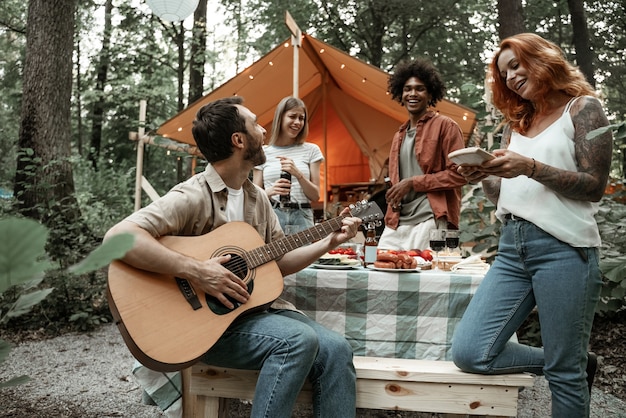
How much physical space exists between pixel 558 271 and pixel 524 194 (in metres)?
0.26

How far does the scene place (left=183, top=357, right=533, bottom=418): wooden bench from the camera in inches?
71.3

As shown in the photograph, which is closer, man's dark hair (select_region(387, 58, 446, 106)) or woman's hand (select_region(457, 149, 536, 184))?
woman's hand (select_region(457, 149, 536, 184))

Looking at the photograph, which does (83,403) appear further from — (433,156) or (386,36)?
(386,36)

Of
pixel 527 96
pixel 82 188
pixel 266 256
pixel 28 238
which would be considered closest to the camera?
pixel 28 238

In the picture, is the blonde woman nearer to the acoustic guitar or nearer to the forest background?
the acoustic guitar

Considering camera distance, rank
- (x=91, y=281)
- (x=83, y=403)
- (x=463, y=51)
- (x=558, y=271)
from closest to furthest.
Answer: (x=558, y=271), (x=83, y=403), (x=91, y=281), (x=463, y=51)

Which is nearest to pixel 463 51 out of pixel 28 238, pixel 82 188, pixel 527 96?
pixel 82 188

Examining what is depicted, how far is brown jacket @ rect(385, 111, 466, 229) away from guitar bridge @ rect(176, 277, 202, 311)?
57.1 inches

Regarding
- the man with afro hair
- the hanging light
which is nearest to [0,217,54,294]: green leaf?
the man with afro hair

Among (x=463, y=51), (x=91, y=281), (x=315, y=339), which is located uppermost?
(x=463, y=51)

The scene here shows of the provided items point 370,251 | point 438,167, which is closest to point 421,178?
point 438,167

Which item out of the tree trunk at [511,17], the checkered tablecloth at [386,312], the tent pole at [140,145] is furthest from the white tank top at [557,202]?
the tree trunk at [511,17]

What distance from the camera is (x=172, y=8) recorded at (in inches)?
218

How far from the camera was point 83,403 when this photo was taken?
2.79m
